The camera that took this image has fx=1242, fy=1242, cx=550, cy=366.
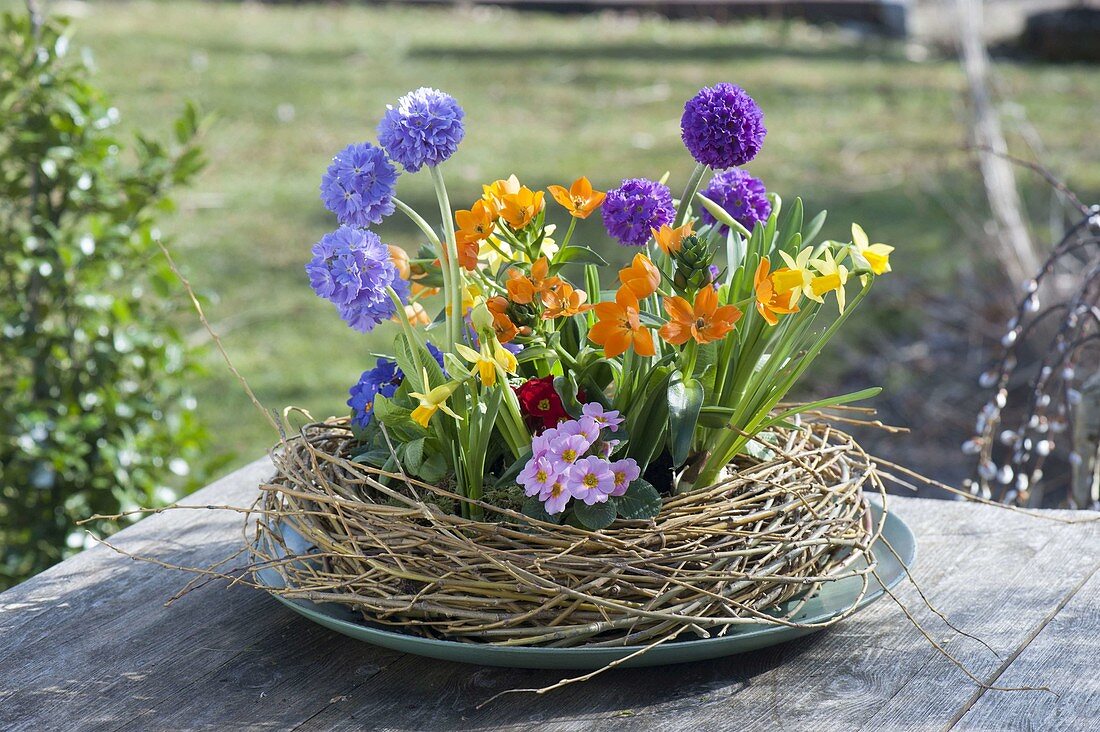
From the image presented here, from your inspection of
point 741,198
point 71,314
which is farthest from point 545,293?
point 71,314

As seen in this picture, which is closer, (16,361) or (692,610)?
(692,610)

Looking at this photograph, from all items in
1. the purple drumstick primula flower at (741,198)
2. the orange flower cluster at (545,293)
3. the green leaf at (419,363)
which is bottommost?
the green leaf at (419,363)

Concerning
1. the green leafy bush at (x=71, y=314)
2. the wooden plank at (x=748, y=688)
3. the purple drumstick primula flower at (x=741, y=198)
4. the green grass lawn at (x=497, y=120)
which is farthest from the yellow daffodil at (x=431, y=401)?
the green grass lawn at (x=497, y=120)

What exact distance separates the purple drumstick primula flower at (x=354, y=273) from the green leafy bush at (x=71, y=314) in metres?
1.16

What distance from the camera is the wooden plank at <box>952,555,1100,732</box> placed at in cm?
105

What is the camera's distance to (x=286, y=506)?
1.33 metres

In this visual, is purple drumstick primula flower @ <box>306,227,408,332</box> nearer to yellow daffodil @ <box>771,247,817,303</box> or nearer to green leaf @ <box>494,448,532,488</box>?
green leaf @ <box>494,448,532,488</box>

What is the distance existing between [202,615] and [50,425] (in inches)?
38.9

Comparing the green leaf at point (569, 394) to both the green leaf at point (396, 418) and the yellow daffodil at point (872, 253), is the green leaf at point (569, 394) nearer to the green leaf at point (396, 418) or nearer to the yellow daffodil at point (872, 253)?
the green leaf at point (396, 418)

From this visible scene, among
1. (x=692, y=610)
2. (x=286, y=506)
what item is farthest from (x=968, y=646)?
(x=286, y=506)

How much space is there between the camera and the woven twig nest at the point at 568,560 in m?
1.07

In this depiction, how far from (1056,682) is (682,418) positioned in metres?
0.41

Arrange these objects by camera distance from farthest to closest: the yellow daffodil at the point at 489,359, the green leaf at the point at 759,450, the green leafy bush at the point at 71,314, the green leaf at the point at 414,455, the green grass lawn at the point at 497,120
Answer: the green grass lawn at the point at 497,120 → the green leafy bush at the point at 71,314 → the green leaf at the point at 759,450 → the green leaf at the point at 414,455 → the yellow daffodil at the point at 489,359

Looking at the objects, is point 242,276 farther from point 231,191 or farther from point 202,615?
point 202,615
